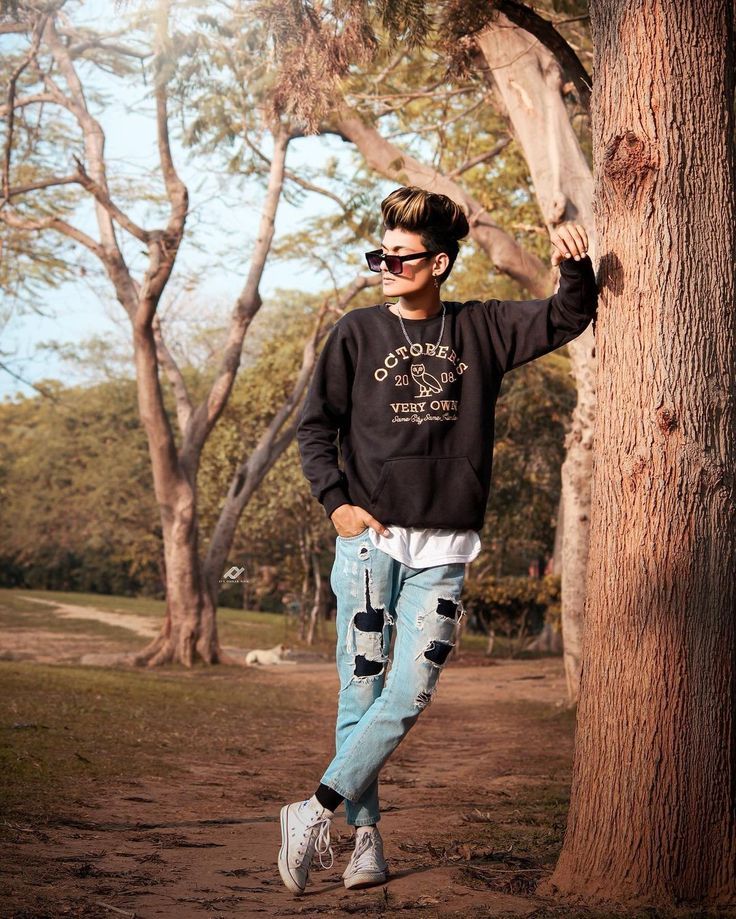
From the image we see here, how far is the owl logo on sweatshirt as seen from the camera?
12.1ft

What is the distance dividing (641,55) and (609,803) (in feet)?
7.82

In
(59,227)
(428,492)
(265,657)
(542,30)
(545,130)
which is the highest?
(59,227)

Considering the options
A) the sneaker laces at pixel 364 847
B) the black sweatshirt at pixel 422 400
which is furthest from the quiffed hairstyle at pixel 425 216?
the sneaker laces at pixel 364 847

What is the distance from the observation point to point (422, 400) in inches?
145

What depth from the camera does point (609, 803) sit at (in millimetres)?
3561

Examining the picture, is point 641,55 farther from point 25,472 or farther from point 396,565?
point 25,472

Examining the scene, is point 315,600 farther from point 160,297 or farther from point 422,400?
point 422,400

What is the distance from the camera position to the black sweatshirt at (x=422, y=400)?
3656 mm

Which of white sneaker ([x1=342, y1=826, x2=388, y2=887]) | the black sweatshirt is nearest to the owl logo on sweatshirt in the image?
the black sweatshirt

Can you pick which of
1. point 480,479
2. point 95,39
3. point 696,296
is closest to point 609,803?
point 480,479

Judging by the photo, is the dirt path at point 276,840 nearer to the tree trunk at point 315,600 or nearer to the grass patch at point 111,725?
the grass patch at point 111,725

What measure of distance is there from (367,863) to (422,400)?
58.5 inches

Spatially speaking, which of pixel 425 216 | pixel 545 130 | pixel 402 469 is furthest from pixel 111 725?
pixel 545 130

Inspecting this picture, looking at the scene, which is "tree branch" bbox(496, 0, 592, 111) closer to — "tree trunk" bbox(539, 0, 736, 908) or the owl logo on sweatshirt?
"tree trunk" bbox(539, 0, 736, 908)
